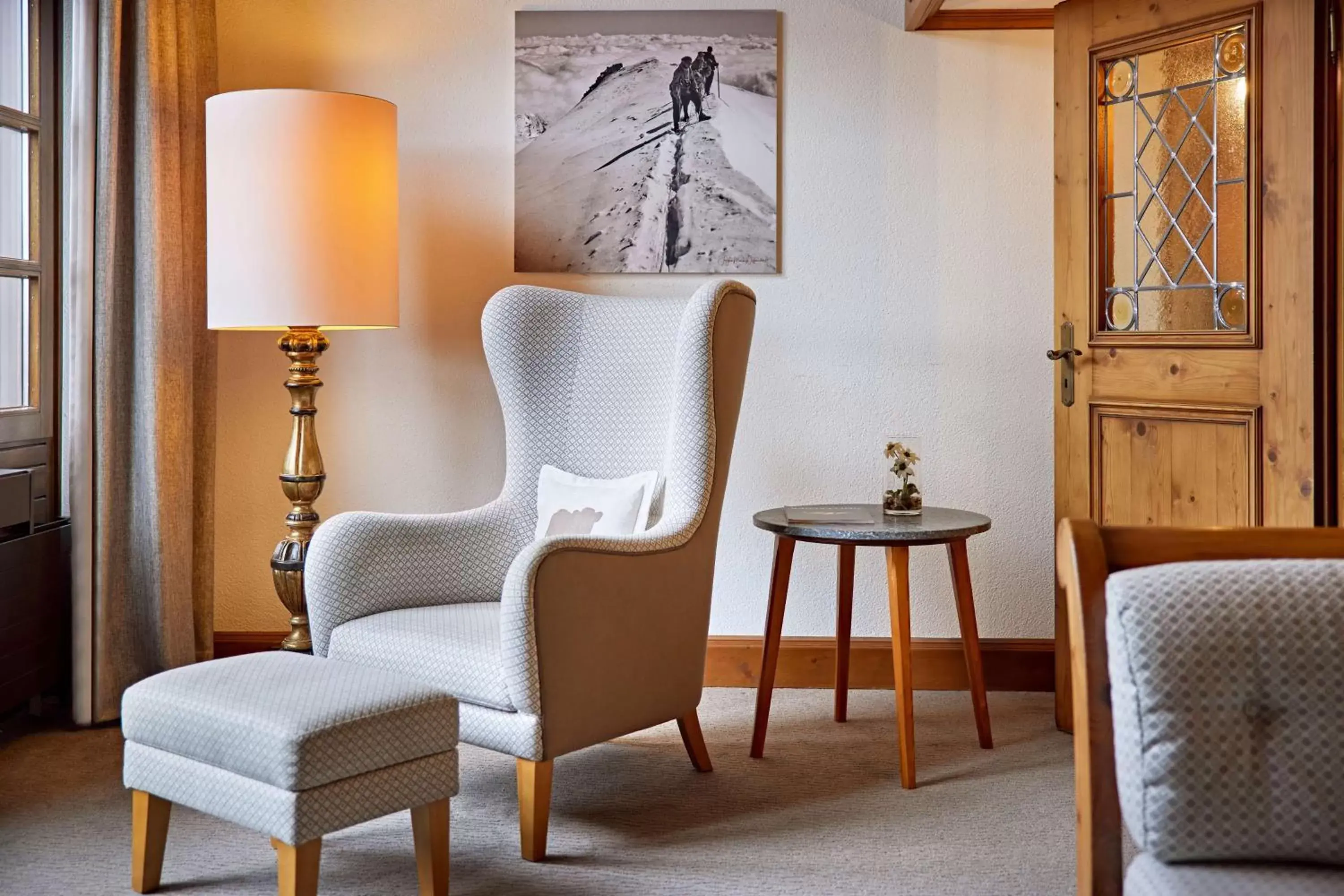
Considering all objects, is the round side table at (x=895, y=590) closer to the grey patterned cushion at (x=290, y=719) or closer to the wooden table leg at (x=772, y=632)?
the wooden table leg at (x=772, y=632)

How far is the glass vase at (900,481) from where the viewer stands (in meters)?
2.97

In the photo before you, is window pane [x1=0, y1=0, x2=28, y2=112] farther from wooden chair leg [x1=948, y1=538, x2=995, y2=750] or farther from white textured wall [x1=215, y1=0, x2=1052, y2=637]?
wooden chair leg [x1=948, y1=538, x2=995, y2=750]

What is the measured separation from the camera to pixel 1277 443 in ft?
8.79

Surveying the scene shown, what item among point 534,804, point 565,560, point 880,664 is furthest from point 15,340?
point 880,664

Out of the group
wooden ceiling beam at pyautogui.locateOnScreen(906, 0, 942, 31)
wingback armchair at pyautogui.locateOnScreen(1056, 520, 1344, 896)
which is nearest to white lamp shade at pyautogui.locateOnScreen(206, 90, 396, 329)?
wooden ceiling beam at pyautogui.locateOnScreen(906, 0, 942, 31)

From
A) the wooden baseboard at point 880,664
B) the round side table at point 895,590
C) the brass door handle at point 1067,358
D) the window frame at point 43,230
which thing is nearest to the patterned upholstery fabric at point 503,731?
the round side table at point 895,590

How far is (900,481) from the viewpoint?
300 cm

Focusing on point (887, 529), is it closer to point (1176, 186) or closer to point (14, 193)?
point (1176, 186)

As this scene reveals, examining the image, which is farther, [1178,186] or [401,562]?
[1178,186]

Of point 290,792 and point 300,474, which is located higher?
point 300,474

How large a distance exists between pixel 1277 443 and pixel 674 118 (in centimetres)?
180

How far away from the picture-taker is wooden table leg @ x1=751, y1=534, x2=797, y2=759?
2879 mm

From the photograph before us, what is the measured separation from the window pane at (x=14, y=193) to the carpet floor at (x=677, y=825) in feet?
4.04

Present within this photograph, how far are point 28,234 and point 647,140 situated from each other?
165cm
